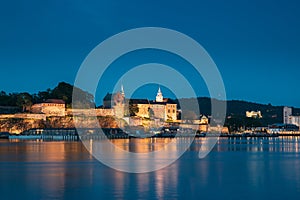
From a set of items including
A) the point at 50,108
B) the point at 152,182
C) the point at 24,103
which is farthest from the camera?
the point at 24,103

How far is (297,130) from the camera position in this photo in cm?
16350

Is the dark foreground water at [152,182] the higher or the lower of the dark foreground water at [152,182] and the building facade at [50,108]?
the lower

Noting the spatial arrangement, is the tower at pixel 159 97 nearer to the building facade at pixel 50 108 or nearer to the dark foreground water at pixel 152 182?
the building facade at pixel 50 108

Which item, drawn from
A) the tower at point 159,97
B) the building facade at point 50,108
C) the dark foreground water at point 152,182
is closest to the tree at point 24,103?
the building facade at point 50,108

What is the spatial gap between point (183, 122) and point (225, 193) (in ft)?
435

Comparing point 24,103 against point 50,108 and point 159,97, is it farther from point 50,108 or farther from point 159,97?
point 159,97

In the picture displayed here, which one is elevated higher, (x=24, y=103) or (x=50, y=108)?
(x=24, y=103)

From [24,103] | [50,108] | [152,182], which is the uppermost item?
[24,103]

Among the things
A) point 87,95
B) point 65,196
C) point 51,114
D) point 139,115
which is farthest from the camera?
point 139,115

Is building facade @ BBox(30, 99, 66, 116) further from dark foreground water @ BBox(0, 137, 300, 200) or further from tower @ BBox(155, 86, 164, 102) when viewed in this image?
dark foreground water @ BBox(0, 137, 300, 200)

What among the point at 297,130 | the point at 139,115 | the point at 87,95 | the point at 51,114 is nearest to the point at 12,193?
the point at 51,114

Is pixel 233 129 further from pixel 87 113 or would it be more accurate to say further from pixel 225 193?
pixel 225 193

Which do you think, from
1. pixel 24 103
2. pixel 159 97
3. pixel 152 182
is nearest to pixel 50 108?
pixel 24 103

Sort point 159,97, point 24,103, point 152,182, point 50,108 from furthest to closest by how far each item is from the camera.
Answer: point 159,97
point 24,103
point 50,108
point 152,182
